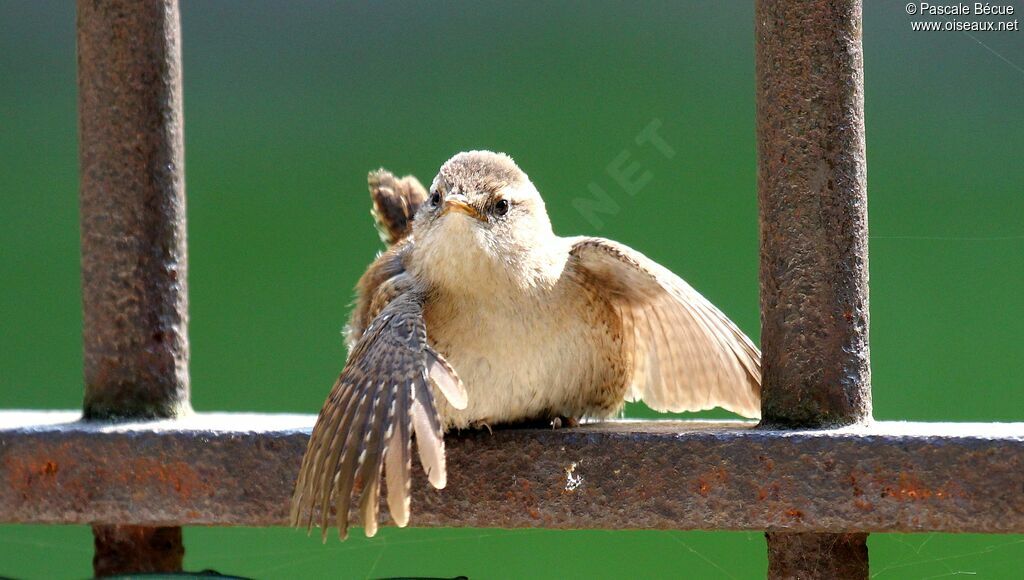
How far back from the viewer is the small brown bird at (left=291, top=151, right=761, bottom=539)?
2475mm

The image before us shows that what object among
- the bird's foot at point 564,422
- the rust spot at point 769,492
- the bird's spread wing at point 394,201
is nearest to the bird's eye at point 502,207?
the bird's foot at point 564,422

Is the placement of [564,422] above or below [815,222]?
below

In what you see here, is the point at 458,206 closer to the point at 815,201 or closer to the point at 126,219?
the point at 126,219

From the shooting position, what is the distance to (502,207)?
118 inches

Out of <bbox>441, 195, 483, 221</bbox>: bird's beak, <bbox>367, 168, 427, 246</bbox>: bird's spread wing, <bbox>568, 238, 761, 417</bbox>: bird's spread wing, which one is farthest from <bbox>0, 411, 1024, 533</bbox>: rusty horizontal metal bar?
<bbox>367, 168, 427, 246</bbox>: bird's spread wing

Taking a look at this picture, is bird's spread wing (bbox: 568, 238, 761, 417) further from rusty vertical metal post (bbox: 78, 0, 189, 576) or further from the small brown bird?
rusty vertical metal post (bbox: 78, 0, 189, 576)

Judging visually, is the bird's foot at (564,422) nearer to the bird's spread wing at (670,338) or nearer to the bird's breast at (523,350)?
the bird's breast at (523,350)

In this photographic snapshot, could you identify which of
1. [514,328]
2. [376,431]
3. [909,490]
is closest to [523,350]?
[514,328]

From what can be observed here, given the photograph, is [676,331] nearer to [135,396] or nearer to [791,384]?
[791,384]

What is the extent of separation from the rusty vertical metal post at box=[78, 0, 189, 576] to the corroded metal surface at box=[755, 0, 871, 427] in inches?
52.3

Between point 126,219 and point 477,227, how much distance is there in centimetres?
79

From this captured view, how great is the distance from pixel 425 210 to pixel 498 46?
2545 millimetres

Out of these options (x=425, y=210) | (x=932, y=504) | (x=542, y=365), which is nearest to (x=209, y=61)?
(x=425, y=210)

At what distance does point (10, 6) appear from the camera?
6004 millimetres
